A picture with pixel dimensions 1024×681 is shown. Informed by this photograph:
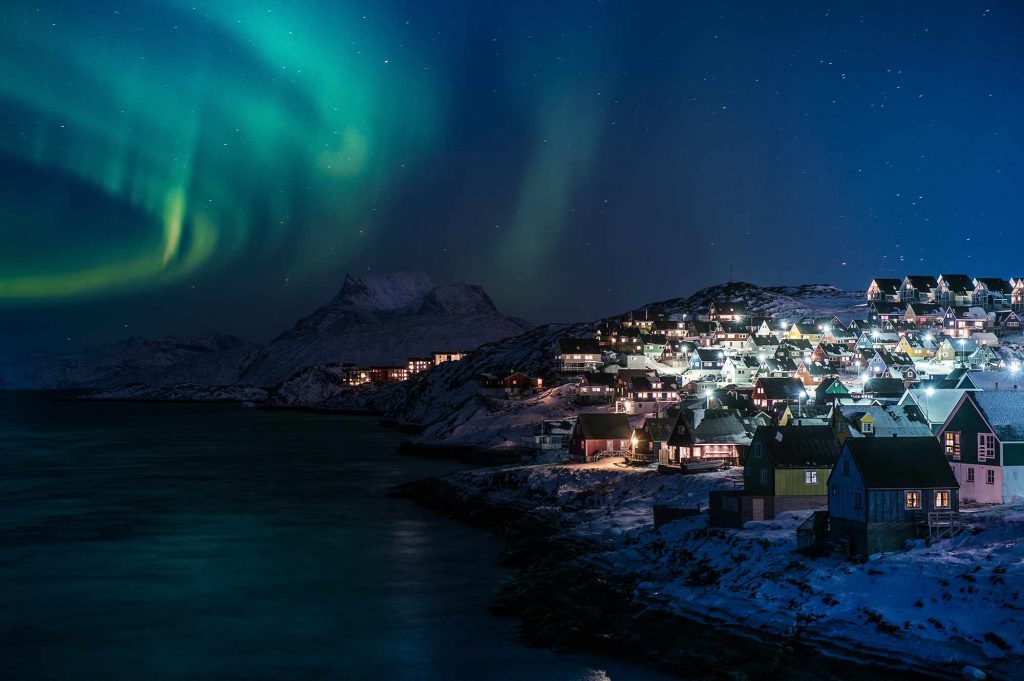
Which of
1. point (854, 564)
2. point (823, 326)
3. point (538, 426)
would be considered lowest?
point (854, 564)

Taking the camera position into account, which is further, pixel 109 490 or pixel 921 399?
pixel 109 490

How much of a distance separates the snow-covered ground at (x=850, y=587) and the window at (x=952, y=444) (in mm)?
5097

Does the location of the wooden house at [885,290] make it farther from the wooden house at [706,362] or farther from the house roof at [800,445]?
the house roof at [800,445]

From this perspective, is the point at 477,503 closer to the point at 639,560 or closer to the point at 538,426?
the point at 639,560

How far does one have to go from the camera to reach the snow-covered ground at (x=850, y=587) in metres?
27.5

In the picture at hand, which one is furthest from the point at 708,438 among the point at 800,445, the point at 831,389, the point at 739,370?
the point at 739,370

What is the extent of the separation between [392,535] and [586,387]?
6701 centimetres

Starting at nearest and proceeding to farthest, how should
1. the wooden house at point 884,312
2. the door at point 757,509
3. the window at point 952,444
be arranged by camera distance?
1. the door at point 757,509
2. the window at point 952,444
3. the wooden house at point 884,312

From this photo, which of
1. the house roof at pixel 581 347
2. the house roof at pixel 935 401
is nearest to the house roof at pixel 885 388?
the house roof at pixel 935 401

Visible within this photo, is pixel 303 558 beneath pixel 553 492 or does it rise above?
beneath

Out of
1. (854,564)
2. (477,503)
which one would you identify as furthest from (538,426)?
(854,564)

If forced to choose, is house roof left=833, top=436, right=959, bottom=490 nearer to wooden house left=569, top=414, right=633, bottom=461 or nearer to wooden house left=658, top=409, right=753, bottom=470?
wooden house left=658, top=409, right=753, bottom=470

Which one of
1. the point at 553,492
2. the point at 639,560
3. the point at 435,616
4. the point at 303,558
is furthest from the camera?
the point at 553,492

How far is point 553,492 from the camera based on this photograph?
62.2 m
